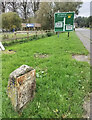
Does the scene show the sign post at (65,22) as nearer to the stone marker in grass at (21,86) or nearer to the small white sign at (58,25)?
the small white sign at (58,25)

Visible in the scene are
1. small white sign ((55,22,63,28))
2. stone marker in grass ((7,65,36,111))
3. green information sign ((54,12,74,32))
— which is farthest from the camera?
small white sign ((55,22,63,28))

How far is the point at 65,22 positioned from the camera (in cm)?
949

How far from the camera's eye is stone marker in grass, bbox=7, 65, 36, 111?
5.35ft

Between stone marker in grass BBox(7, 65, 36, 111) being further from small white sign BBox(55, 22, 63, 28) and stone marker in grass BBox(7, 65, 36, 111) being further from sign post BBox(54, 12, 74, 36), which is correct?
small white sign BBox(55, 22, 63, 28)

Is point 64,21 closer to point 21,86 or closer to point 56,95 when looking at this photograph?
point 56,95

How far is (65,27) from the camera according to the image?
947 cm

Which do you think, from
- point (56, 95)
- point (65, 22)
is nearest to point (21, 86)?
point (56, 95)

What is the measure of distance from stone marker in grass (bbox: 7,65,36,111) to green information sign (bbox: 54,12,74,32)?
8.45 metres

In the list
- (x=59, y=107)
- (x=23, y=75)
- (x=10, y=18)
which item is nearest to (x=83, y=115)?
(x=59, y=107)

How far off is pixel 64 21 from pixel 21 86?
8.96m

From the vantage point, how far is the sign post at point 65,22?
30.8ft

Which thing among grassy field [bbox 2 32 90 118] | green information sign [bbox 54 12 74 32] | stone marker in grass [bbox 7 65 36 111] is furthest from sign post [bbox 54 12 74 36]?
stone marker in grass [bbox 7 65 36 111]

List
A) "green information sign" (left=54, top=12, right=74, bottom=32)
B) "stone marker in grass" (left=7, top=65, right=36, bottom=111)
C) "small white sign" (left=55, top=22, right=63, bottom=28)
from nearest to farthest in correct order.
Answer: "stone marker in grass" (left=7, top=65, right=36, bottom=111)
"green information sign" (left=54, top=12, right=74, bottom=32)
"small white sign" (left=55, top=22, right=63, bottom=28)

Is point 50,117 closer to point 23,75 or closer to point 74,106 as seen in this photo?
point 74,106
